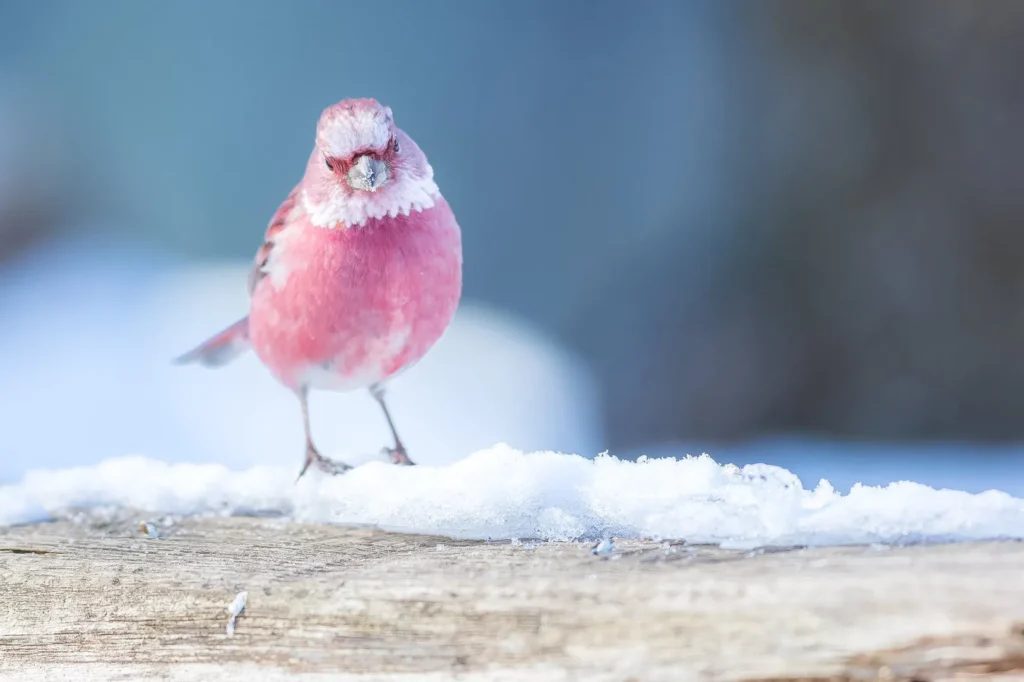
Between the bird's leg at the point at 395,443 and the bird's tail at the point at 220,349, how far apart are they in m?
0.19

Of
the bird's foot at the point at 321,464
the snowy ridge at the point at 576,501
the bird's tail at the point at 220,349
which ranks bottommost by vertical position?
the snowy ridge at the point at 576,501

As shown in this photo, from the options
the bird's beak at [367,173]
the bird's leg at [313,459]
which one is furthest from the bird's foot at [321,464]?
the bird's beak at [367,173]

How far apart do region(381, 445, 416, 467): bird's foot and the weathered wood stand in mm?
209

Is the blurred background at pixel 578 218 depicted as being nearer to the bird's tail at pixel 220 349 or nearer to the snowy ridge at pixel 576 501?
the bird's tail at pixel 220 349

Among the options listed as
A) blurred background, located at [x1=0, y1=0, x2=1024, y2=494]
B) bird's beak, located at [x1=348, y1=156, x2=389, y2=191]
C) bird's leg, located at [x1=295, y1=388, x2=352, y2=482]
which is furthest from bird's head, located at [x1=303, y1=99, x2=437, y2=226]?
blurred background, located at [x1=0, y1=0, x2=1024, y2=494]

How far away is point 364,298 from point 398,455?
0.22 m

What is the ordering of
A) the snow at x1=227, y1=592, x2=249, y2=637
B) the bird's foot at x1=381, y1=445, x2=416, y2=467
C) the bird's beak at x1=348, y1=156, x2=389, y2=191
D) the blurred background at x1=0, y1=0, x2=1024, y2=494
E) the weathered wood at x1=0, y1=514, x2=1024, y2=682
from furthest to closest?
the blurred background at x1=0, y1=0, x2=1024, y2=494 < the bird's foot at x1=381, y1=445, x2=416, y2=467 < the bird's beak at x1=348, y1=156, x2=389, y2=191 < the snow at x1=227, y1=592, x2=249, y2=637 < the weathered wood at x1=0, y1=514, x2=1024, y2=682

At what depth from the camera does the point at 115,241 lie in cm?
153

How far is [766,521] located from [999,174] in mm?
1383

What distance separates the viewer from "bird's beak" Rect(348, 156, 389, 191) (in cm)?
84

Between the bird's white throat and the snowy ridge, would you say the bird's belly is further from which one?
the snowy ridge

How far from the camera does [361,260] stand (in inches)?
33.6

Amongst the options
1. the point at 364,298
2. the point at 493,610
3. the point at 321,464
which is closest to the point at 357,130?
the point at 364,298

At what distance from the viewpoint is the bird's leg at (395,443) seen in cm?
99
